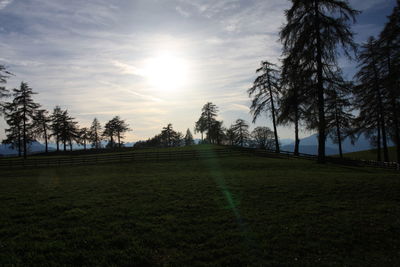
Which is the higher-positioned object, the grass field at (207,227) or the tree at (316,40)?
the tree at (316,40)

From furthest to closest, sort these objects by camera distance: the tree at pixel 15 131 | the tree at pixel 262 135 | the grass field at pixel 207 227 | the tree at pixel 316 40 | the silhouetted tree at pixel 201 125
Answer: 1. the tree at pixel 262 135
2. the silhouetted tree at pixel 201 125
3. the tree at pixel 15 131
4. the tree at pixel 316 40
5. the grass field at pixel 207 227

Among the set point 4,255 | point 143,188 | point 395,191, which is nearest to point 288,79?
point 395,191

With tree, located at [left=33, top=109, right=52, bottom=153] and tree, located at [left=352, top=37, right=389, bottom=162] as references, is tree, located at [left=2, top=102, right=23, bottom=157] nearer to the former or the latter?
tree, located at [left=33, top=109, right=52, bottom=153]

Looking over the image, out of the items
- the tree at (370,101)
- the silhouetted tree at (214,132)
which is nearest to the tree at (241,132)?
the silhouetted tree at (214,132)

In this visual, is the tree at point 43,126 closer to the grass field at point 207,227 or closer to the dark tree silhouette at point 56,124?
the dark tree silhouette at point 56,124

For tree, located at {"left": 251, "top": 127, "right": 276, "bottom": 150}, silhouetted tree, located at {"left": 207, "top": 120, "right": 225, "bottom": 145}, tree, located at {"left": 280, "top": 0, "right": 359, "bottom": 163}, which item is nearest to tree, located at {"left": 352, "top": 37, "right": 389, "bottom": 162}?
tree, located at {"left": 280, "top": 0, "right": 359, "bottom": 163}

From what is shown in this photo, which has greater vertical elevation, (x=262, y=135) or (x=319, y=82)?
(x=319, y=82)

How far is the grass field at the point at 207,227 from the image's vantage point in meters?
4.62

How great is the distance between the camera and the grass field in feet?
15.1

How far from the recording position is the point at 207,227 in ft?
20.1

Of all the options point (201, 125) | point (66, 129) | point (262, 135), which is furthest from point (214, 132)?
point (66, 129)

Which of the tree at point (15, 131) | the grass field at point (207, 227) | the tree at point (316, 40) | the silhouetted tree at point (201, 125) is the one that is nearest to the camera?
the grass field at point (207, 227)

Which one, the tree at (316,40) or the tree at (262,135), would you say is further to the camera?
the tree at (262,135)

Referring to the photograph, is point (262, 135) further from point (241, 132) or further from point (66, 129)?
point (66, 129)
